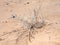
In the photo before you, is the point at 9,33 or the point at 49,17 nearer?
the point at 9,33

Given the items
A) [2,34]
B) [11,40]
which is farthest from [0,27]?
[11,40]

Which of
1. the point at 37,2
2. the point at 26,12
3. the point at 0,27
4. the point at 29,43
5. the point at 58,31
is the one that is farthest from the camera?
the point at 37,2

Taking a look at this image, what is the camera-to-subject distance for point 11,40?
9.71 feet

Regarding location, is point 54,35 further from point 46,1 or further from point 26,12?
point 46,1

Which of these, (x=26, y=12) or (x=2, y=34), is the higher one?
(x=26, y=12)

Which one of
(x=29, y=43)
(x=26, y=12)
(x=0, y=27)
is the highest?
(x=26, y=12)

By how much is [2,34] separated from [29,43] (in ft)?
2.06

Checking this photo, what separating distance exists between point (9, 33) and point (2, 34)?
14cm

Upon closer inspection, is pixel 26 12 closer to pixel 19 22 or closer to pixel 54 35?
pixel 19 22

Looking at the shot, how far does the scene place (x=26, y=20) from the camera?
3.39 metres

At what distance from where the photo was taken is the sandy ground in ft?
9.56

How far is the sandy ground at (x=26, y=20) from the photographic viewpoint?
2.91 metres

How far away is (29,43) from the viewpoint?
2.86 metres

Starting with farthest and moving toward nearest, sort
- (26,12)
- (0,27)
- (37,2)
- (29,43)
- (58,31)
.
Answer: (37,2)
(26,12)
(0,27)
(58,31)
(29,43)
